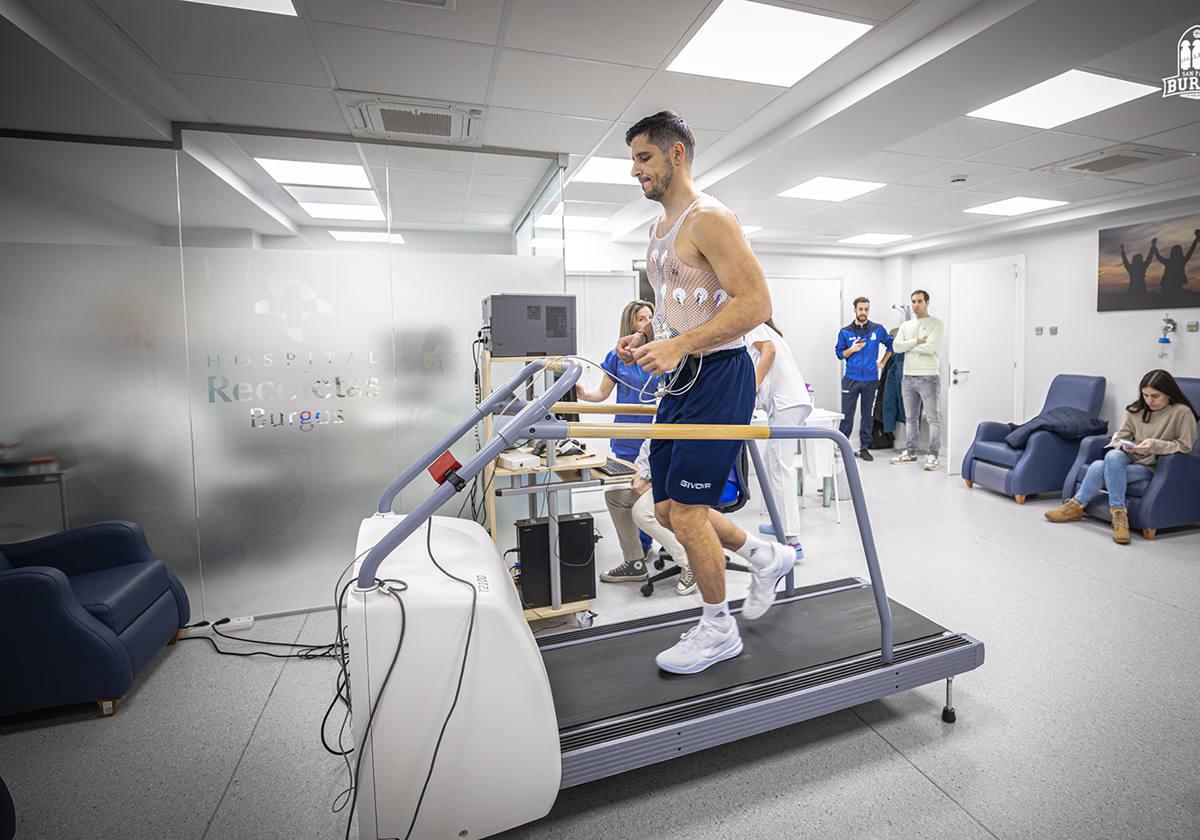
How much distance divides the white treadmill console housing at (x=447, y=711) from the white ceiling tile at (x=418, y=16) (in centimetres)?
207

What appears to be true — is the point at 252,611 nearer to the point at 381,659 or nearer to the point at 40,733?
the point at 40,733

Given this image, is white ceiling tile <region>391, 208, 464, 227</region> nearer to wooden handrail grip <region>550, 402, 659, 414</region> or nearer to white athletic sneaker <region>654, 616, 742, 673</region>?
wooden handrail grip <region>550, 402, 659, 414</region>

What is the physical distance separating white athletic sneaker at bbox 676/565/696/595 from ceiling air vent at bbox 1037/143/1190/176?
395cm

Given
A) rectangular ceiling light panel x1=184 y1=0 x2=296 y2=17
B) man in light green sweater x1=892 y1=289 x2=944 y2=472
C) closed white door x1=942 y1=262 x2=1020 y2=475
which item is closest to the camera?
rectangular ceiling light panel x1=184 y1=0 x2=296 y2=17

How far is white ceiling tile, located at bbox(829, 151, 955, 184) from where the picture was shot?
4.24m

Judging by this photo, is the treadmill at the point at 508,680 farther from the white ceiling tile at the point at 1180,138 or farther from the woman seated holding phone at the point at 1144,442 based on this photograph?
the white ceiling tile at the point at 1180,138

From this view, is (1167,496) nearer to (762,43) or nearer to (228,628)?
(762,43)

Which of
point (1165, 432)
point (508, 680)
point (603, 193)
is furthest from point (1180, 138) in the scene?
point (508, 680)

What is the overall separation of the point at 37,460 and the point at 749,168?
4384mm

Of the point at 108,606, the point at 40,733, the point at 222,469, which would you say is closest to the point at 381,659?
the point at 108,606

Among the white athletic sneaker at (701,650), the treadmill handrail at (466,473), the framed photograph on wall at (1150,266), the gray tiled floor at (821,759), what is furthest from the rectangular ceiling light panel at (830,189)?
the treadmill handrail at (466,473)

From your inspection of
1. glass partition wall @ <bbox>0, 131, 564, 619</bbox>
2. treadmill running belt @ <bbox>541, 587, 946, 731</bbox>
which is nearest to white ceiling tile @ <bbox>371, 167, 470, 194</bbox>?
glass partition wall @ <bbox>0, 131, 564, 619</bbox>

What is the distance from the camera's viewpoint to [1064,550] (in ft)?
12.9

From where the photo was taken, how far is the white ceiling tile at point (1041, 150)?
3.86 m
